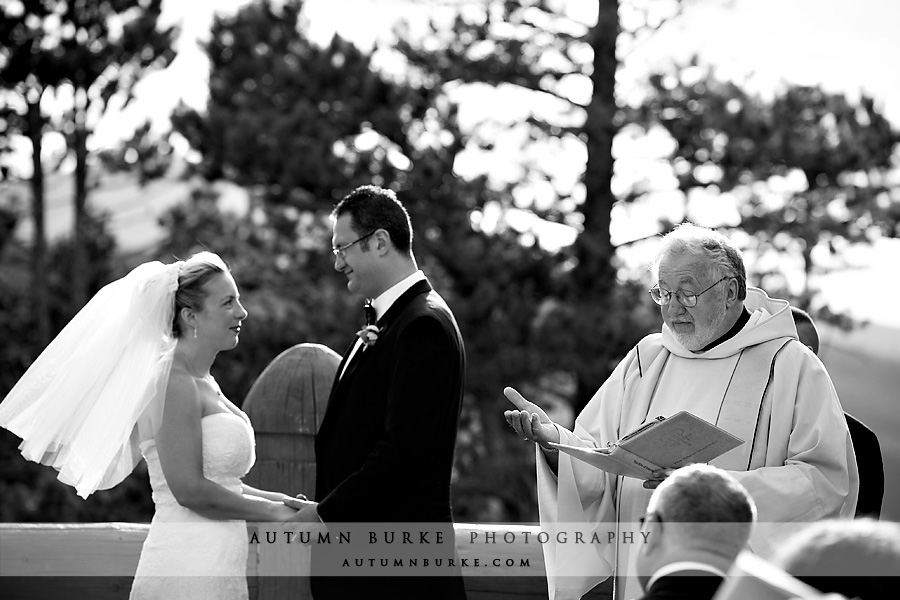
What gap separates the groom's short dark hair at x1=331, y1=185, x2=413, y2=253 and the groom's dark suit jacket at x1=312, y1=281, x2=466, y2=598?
0.73ft

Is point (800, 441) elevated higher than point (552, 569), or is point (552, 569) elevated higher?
point (800, 441)

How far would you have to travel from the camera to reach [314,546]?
4.07 m

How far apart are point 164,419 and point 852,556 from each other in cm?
284

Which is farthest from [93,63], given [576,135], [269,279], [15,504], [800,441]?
[800,441]

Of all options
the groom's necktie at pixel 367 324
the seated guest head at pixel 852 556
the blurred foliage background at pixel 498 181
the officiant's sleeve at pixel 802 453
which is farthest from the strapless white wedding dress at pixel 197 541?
the blurred foliage background at pixel 498 181

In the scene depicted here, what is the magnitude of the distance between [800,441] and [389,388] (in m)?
1.38

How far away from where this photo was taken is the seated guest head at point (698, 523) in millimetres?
2523

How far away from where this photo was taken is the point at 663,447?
3504 mm

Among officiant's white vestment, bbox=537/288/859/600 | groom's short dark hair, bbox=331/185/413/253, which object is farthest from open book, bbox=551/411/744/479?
groom's short dark hair, bbox=331/185/413/253

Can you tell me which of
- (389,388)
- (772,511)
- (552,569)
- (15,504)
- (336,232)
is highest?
(336,232)

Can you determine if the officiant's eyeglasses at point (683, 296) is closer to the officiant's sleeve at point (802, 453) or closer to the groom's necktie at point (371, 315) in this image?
the officiant's sleeve at point (802, 453)

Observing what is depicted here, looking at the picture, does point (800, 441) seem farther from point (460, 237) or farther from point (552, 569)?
point (460, 237)

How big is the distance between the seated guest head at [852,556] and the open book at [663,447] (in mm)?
1296

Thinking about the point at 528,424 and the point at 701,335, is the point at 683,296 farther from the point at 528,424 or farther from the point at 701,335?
the point at 528,424
